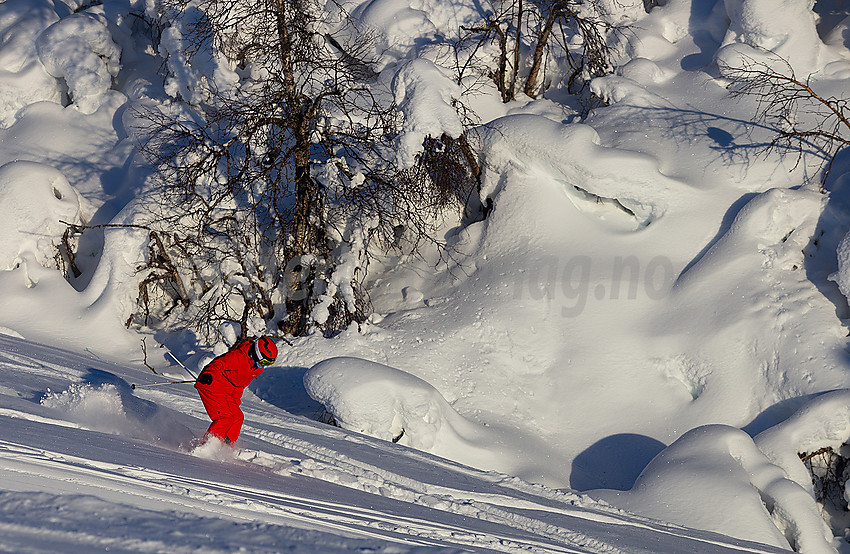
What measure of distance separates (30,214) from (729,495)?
8.20m

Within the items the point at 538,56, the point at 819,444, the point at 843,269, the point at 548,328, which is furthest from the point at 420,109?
the point at 819,444

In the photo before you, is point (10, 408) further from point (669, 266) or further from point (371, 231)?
point (669, 266)

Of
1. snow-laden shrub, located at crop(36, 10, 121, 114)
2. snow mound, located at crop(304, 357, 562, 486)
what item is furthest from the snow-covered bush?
snow-laden shrub, located at crop(36, 10, 121, 114)

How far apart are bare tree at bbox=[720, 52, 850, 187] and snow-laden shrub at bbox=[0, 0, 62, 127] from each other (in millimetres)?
9739

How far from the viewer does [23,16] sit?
510 inches

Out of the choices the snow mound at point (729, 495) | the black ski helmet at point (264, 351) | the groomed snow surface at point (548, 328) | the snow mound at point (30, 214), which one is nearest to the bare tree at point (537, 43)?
the groomed snow surface at point (548, 328)

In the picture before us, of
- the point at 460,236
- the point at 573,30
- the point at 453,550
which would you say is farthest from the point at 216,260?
the point at 453,550

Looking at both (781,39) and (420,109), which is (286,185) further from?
(781,39)

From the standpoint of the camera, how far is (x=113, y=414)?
5.29 meters

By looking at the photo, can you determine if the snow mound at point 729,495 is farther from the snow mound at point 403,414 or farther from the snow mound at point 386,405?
the snow mound at point 386,405

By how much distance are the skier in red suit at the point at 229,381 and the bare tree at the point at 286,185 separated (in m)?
3.71

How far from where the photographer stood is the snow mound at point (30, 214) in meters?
9.30

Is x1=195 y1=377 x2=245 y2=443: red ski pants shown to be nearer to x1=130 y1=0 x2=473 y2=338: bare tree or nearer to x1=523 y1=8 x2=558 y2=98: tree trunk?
x1=130 y1=0 x2=473 y2=338: bare tree

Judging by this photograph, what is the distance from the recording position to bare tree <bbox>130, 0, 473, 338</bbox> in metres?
8.91
